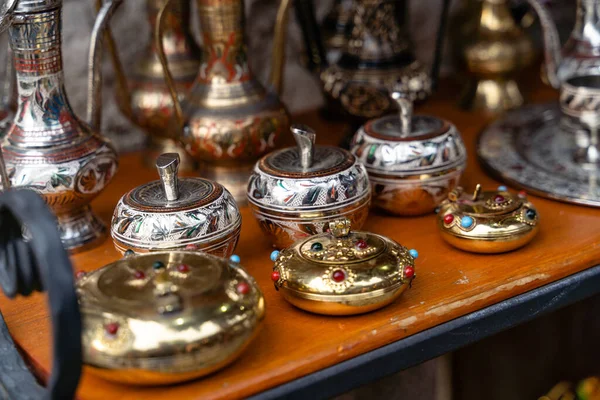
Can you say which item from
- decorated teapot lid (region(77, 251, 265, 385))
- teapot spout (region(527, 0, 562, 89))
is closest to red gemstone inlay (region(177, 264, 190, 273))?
decorated teapot lid (region(77, 251, 265, 385))

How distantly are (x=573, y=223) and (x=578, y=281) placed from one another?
0.35ft

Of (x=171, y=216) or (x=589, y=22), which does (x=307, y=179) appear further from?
(x=589, y=22)

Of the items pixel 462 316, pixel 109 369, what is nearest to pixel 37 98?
pixel 109 369

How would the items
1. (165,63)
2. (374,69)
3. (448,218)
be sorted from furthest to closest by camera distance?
(374,69) < (165,63) < (448,218)

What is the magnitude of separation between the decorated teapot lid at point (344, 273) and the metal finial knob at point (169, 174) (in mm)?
128

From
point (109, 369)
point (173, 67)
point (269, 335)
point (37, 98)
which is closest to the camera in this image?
point (109, 369)

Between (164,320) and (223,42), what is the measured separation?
0.45 m

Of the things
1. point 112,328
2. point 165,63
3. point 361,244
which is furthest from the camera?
point 165,63

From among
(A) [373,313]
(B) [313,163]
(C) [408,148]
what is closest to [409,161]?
(C) [408,148]

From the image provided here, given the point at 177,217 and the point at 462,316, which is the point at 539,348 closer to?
the point at 462,316

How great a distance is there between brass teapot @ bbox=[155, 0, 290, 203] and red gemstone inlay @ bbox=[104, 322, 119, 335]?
0.38 m

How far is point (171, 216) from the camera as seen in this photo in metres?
0.76

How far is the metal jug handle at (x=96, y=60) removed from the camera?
90cm

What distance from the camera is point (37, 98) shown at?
2.78ft
